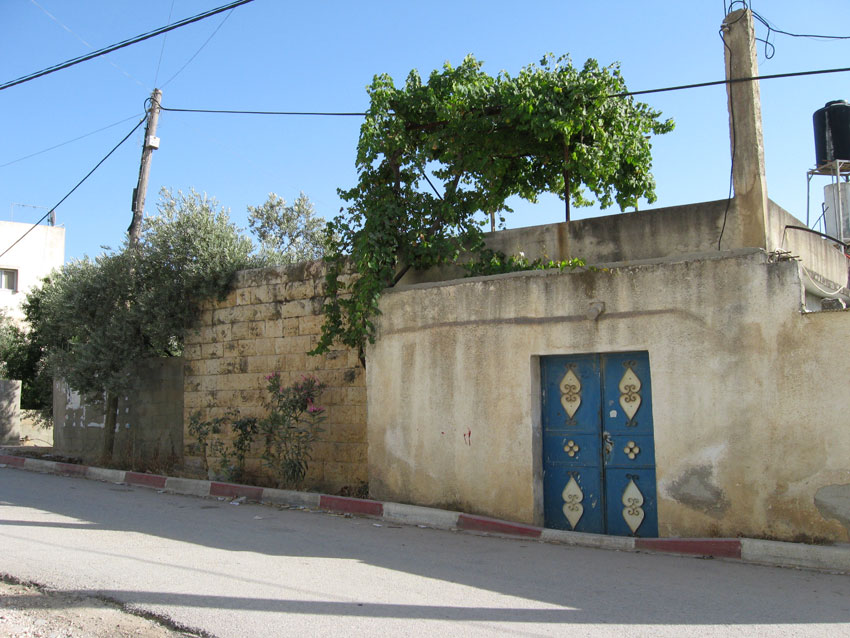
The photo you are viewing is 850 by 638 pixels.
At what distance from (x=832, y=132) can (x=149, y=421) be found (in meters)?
14.8

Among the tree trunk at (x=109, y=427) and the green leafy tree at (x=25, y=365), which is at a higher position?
A: the green leafy tree at (x=25, y=365)

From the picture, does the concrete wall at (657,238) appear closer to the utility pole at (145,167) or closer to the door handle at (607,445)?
the door handle at (607,445)

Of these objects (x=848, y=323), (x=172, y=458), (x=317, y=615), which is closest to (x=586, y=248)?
(x=848, y=323)

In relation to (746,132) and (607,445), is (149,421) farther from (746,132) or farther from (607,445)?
(746,132)

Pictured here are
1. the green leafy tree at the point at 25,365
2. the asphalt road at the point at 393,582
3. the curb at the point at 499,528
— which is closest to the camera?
the asphalt road at the point at 393,582

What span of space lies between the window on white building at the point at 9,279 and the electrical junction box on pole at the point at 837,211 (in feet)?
104

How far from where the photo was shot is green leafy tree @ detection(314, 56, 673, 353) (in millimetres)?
9031

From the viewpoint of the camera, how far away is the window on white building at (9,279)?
3256 centimetres

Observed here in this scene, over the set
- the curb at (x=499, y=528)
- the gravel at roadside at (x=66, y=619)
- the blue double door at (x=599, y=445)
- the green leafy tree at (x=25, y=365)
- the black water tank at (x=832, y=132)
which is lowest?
the gravel at roadside at (x=66, y=619)

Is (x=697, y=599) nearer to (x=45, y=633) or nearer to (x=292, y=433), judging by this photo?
(x=45, y=633)

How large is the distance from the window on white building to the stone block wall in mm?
24562

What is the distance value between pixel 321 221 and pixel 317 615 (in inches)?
1212

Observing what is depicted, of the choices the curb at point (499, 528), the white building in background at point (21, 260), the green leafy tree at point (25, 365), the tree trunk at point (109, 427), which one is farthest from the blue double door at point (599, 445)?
the white building in background at point (21, 260)

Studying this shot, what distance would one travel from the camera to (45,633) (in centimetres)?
430
